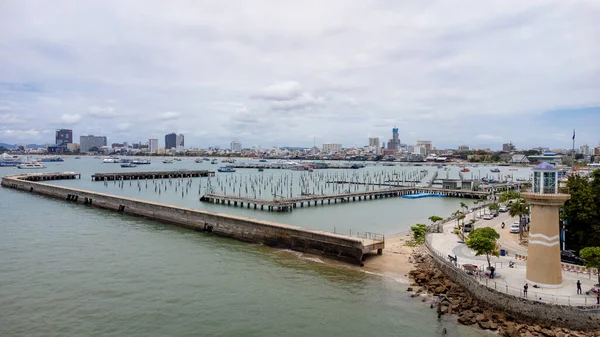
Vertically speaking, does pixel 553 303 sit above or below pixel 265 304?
above

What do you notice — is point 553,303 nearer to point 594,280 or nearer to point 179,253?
point 594,280

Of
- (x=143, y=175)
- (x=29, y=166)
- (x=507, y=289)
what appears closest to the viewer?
(x=507, y=289)

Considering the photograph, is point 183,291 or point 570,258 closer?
point 183,291

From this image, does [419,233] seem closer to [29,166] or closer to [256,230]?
[256,230]

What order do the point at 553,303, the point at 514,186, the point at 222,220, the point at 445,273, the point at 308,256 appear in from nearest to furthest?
1. the point at 553,303
2. the point at 445,273
3. the point at 308,256
4. the point at 222,220
5. the point at 514,186

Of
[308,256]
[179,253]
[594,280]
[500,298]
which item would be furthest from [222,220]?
[594,280]

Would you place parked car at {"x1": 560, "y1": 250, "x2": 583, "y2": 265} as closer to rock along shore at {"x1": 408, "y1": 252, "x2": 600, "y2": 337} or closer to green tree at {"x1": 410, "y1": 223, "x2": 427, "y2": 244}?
rock along shore at {"x1": 408, "y1": 252, "x2": 600, "y2": 337}

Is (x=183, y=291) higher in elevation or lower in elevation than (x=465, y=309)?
lower

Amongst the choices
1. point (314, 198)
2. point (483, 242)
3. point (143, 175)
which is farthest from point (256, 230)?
point (143, 175)
